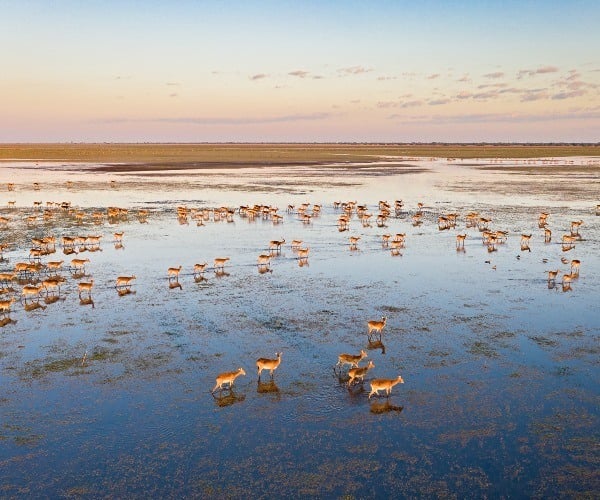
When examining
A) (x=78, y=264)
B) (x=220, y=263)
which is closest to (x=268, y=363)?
(x=220, y=263)

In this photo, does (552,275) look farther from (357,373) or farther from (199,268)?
(199,268)

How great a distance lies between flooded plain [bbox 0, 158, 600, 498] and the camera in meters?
8.69

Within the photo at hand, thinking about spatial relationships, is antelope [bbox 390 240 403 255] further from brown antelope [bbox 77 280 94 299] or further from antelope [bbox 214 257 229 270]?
brown antelope [bbox 77 280 94 299]

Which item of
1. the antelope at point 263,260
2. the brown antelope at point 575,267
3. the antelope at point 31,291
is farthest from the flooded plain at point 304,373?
the antelope at point 263,260

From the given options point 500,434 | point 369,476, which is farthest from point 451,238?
point 369,476

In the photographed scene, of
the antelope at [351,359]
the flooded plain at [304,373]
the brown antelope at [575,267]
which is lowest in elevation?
the flooded plain at [304,373]

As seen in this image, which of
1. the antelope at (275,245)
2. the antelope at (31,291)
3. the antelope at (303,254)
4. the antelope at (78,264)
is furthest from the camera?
the antelope at (275,245)

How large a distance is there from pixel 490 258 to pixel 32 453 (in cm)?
1944

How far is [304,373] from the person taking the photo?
1212 cm

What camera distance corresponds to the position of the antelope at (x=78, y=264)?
2102 cm

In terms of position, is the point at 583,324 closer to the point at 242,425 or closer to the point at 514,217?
the point at 242,425

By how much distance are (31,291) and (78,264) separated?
4.50 m

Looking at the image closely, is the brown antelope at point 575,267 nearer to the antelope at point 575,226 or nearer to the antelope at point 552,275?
the antelope at point 552,275

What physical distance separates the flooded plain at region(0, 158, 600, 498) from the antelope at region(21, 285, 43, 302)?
36 centimetres
